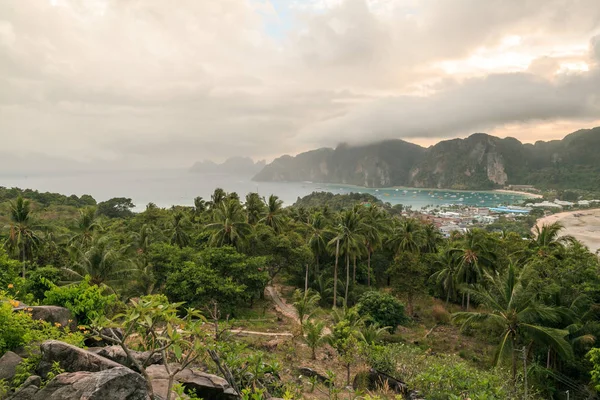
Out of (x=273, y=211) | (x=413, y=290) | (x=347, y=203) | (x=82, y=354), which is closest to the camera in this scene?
(x=82, y=354)

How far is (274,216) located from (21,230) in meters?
21.4

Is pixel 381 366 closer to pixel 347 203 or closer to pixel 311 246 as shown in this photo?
pixel 311 246

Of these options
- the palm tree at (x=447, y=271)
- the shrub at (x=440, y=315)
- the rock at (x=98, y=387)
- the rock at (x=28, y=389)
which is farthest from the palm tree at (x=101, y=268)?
the palm tree at (x=447, y=271)

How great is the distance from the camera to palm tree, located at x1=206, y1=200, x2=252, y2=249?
2800 centimetres

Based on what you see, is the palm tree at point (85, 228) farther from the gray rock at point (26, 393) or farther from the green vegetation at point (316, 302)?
the gray rock at point (26, 393)

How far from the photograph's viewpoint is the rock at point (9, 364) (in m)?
5.94

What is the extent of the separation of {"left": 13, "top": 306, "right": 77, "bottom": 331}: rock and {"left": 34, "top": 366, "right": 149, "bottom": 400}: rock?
11.2 feet

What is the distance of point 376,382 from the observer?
36.2 feet

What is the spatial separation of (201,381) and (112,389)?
223cm

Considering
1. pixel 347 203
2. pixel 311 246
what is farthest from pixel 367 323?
pixel 347 203

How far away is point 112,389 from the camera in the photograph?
4934 millimetres

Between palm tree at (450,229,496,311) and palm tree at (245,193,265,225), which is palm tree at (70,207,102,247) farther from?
palm tree at (450,229,496,311)

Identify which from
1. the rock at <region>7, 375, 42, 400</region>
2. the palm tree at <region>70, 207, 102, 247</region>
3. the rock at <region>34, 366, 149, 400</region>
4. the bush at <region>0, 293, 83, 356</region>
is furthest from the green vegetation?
the rock at <region>7, 375, 42, 400</region>

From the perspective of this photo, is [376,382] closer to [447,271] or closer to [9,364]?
[9,364]
